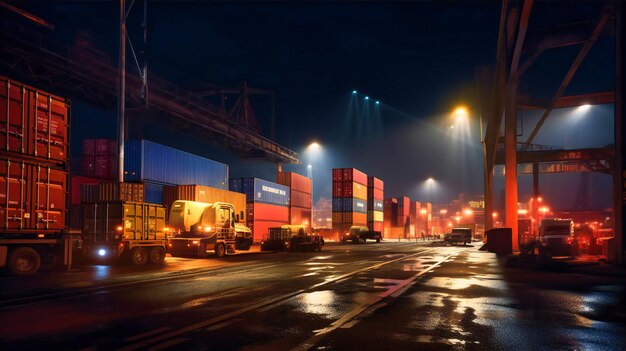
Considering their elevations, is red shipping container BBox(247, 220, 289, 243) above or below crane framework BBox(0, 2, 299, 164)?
below

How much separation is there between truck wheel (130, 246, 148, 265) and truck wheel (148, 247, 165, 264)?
0.24 meters

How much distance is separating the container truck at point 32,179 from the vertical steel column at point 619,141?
823 inches

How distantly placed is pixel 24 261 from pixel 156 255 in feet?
19.9

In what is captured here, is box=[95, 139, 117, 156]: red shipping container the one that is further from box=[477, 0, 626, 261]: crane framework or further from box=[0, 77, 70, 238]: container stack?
box=[477, 0, 626, 261]: crane framework

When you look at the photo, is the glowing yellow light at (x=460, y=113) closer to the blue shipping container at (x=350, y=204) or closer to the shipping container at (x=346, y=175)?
the shipping container at (x=346, y=175)

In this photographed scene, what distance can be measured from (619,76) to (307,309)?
705 inches

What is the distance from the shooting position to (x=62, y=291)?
466 inches

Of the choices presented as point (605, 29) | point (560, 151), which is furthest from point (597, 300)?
point (560, 151)

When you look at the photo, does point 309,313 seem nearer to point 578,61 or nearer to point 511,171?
point 511,171

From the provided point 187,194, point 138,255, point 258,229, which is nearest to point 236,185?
point 258,229

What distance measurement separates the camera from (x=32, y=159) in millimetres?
16500

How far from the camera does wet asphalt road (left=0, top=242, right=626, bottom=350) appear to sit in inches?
253

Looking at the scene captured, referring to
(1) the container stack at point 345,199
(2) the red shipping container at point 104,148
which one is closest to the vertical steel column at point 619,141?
(2) the red shipping container at point 104,148

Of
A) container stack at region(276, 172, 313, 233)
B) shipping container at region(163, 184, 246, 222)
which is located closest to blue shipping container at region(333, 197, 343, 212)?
container stack at region(276, 172, 313, 233)
